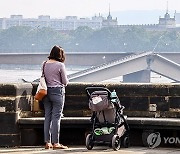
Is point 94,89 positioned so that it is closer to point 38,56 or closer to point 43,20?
point 38,56

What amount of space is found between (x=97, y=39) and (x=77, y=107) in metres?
135

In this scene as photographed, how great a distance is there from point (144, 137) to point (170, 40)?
442ft

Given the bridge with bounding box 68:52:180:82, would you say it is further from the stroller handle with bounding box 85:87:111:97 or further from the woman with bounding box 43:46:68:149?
the woman with bounding box 43:46:68:149

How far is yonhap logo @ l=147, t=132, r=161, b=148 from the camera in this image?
9266mm

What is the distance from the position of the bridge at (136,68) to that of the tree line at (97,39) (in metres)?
45.5

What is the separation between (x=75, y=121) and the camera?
9312 millimetres

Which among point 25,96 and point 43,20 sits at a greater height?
point 43,20

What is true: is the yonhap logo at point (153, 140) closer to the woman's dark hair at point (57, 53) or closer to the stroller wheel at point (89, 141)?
the stroller wheel at point (89, 141)

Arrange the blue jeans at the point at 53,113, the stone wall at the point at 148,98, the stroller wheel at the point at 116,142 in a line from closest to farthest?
the stroller wheel at the point at 116,142
the blue jeans at the point at 53,113
the stone wall at the point at 148,98

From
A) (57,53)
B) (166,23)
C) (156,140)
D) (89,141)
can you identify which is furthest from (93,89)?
(166,23)

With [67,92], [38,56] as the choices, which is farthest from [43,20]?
[67,92]

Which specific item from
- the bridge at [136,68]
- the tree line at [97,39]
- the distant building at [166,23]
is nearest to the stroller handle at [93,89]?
the bridge at [136,68]

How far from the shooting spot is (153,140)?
9.28 m

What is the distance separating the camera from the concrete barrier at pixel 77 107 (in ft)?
30.5
